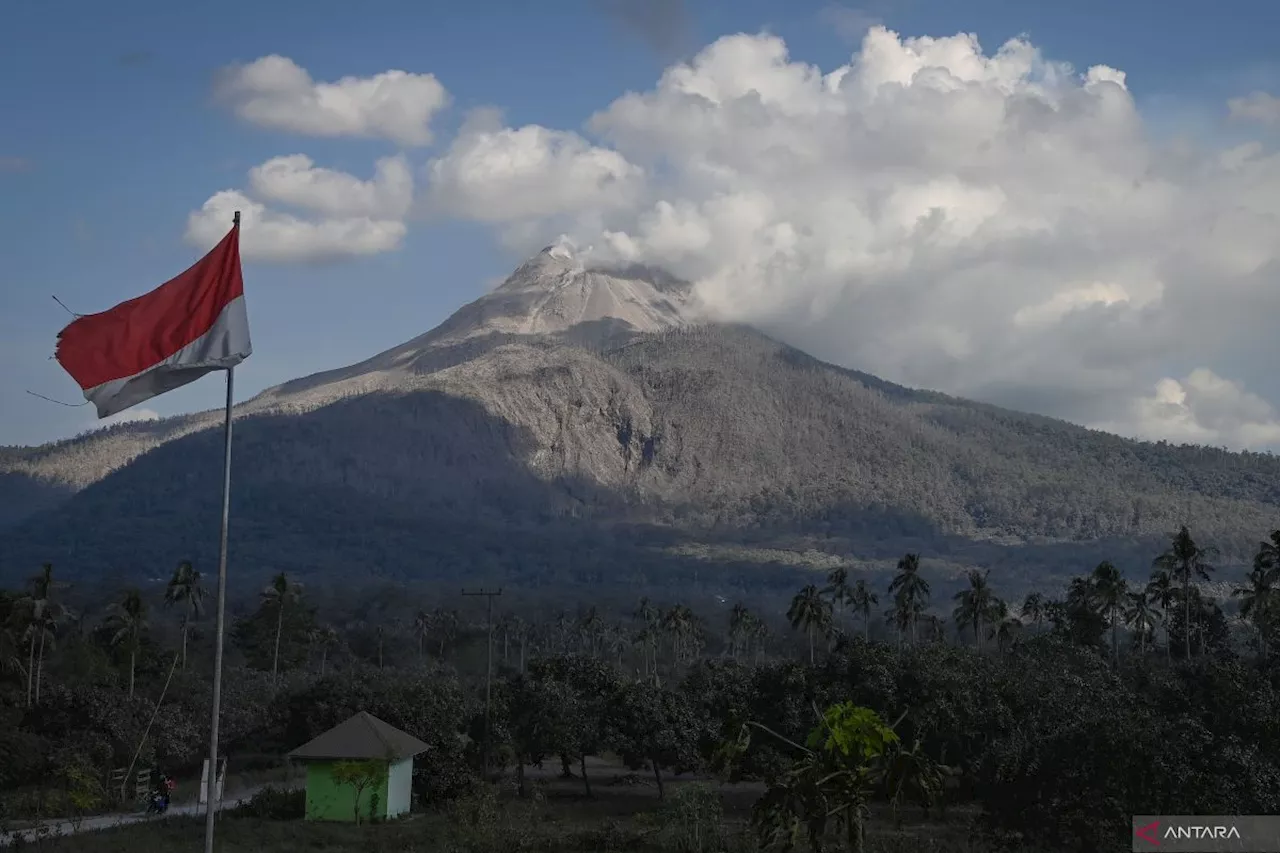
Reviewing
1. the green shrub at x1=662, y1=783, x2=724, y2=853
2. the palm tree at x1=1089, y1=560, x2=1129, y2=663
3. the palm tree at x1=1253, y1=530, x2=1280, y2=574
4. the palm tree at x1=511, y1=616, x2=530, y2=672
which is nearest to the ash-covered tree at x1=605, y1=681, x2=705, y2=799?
the green shrub at x1=662, y1=783, x2=724, y2=853

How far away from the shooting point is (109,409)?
20.0 metres

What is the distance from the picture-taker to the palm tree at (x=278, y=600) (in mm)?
106500

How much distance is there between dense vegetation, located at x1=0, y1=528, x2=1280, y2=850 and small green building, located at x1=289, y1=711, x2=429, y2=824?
13.7ft

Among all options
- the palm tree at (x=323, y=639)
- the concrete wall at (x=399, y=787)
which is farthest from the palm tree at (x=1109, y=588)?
the palm tree at (x=323, y=639)

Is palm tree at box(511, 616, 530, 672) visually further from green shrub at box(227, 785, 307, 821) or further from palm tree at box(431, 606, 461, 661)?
green shrub at box(227, 785, 307, 821)

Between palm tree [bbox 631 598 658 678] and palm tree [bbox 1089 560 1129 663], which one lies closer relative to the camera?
palm tree [bbox 1089 560 1129 663]

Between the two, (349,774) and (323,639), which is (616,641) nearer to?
(323,639)

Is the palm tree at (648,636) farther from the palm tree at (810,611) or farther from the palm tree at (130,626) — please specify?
the palm tree at (130,626)

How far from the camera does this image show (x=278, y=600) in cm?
11725

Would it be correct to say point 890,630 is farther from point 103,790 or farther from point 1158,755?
point 1158,755

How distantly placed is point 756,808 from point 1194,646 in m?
96.2

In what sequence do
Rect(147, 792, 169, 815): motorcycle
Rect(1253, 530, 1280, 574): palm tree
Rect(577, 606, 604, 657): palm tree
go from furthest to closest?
1. Rect(577, 606, 604, 657): palm tree
2. Rect(1253, 530, 1280, 574): palm tree
3. Rect(147, 792, 169, 815): motorcycle

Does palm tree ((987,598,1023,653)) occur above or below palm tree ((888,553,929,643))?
below

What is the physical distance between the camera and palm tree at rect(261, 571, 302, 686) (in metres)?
106
